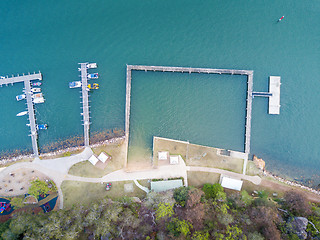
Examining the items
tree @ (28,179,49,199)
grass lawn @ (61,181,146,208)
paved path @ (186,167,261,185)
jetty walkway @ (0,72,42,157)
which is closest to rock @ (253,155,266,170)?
paved path @ (186,167,261,185)

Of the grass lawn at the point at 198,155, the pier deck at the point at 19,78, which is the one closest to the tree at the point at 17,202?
the pier deck at the point at 19,78

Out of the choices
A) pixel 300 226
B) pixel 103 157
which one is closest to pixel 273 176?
pixel 300 226

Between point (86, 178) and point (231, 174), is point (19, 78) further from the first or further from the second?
point (231, 174)

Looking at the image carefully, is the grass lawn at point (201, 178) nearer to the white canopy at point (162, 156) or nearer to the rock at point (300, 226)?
the white canopy at point (162, 156)

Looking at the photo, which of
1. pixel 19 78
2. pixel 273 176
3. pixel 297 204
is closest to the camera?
pixel 297 204

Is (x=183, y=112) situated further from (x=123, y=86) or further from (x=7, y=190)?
(x=7, y=190)

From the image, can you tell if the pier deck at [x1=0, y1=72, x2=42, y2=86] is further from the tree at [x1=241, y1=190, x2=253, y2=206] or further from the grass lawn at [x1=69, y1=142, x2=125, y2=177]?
the tree at [x1=241, y1=190, x2=253, y2=206]

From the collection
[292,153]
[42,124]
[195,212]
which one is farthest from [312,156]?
[42,124]
